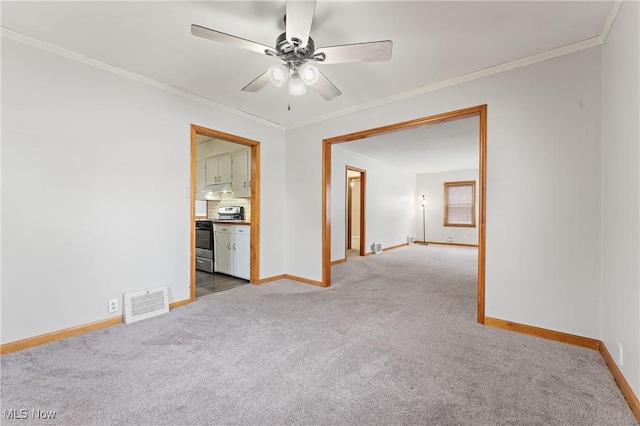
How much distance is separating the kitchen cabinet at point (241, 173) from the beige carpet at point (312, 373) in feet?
6.66

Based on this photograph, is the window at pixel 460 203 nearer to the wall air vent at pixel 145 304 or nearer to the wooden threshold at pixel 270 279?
the wooden threshold at pixel 270 279

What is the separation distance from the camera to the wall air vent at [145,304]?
8.33ft

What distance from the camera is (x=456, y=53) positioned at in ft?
7.48

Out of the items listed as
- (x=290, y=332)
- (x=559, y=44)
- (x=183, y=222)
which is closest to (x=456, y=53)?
(x=559, y=44)

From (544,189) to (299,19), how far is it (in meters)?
2.33

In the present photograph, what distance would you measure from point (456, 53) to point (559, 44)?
2.50ft

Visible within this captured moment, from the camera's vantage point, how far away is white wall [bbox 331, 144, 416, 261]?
5.71 m

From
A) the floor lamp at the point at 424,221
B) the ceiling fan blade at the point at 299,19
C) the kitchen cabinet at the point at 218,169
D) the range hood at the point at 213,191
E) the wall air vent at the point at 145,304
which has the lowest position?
the wall air vent at the point at 145,304

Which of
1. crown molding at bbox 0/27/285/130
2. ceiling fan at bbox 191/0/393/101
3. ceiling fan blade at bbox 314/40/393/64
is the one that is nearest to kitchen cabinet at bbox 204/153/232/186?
crown molding at bbox 0/27/285/130

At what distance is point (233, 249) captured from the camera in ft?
13.9

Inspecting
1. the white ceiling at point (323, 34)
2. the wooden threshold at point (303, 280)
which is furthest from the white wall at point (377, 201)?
the white ceiling at point (323, 34)

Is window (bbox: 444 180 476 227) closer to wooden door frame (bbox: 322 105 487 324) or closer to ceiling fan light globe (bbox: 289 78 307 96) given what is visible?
wooden door frame (bbox: 322 105 487 324)

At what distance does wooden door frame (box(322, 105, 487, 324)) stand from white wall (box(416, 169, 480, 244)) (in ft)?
19.7

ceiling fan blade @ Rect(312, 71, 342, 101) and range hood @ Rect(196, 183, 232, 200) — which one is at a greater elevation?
ceiling fan blade @ Rect(312, 71, 342, 101)
